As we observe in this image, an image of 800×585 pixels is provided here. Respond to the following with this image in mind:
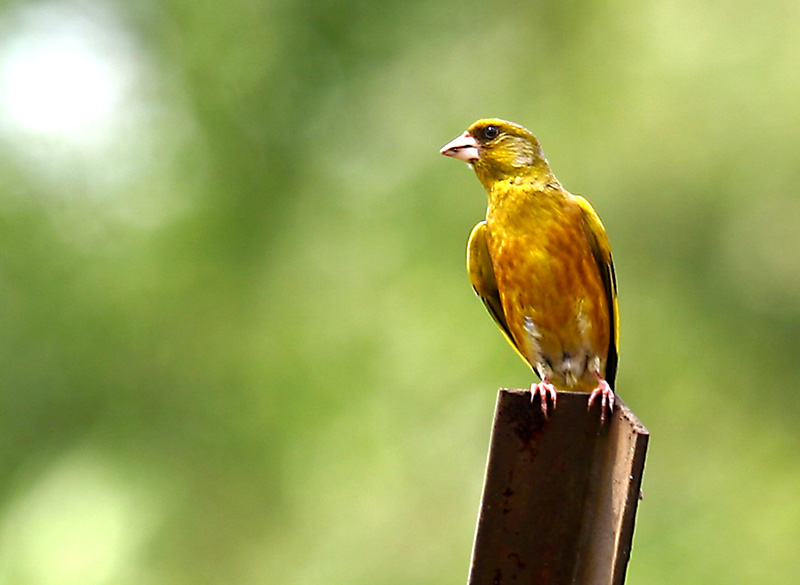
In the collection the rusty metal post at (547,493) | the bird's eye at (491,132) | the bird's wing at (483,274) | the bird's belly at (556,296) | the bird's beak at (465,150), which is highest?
the bird's eye at (491,132)

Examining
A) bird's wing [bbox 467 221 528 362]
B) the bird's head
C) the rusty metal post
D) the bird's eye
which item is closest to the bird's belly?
bird's wing [bbox 467 221 528 362]

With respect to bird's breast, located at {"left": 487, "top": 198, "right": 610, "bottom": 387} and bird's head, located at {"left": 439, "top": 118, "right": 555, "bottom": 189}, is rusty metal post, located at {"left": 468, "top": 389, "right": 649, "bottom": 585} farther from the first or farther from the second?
bird's head, located at {"left": 439, "top": 118, "right": 555, "bottom": 189}

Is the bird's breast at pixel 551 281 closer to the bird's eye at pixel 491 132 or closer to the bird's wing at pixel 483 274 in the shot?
the bird's wing at pixel 483 274

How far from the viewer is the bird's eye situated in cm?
427

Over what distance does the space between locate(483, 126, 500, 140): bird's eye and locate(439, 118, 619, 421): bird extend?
19 mm

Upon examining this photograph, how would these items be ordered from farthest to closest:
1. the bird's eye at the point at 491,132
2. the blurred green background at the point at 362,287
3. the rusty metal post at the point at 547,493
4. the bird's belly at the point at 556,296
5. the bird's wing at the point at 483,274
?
1. the blurred green background at the point at 362,287
2. the bird's eye at the point at 491,132
3. the bird's wing at the point at 483,274
4. the bird's belly at the point at 556,296
5. the rusty metal post at the point at 547,493

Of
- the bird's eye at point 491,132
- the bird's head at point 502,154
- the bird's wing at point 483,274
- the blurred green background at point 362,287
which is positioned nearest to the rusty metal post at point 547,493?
the bird's wing at point 483,274

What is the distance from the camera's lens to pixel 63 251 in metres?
9.59

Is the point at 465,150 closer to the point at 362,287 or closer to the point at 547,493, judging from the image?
the point at 547,493

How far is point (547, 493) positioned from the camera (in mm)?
1721

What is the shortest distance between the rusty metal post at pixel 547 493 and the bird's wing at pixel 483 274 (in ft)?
7.87

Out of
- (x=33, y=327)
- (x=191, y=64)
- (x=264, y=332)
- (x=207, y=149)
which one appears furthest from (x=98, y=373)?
(x=191, y=64)

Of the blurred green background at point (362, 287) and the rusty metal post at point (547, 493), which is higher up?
the blurred green background at point (362, 287)

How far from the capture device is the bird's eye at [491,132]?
4.27 meters
